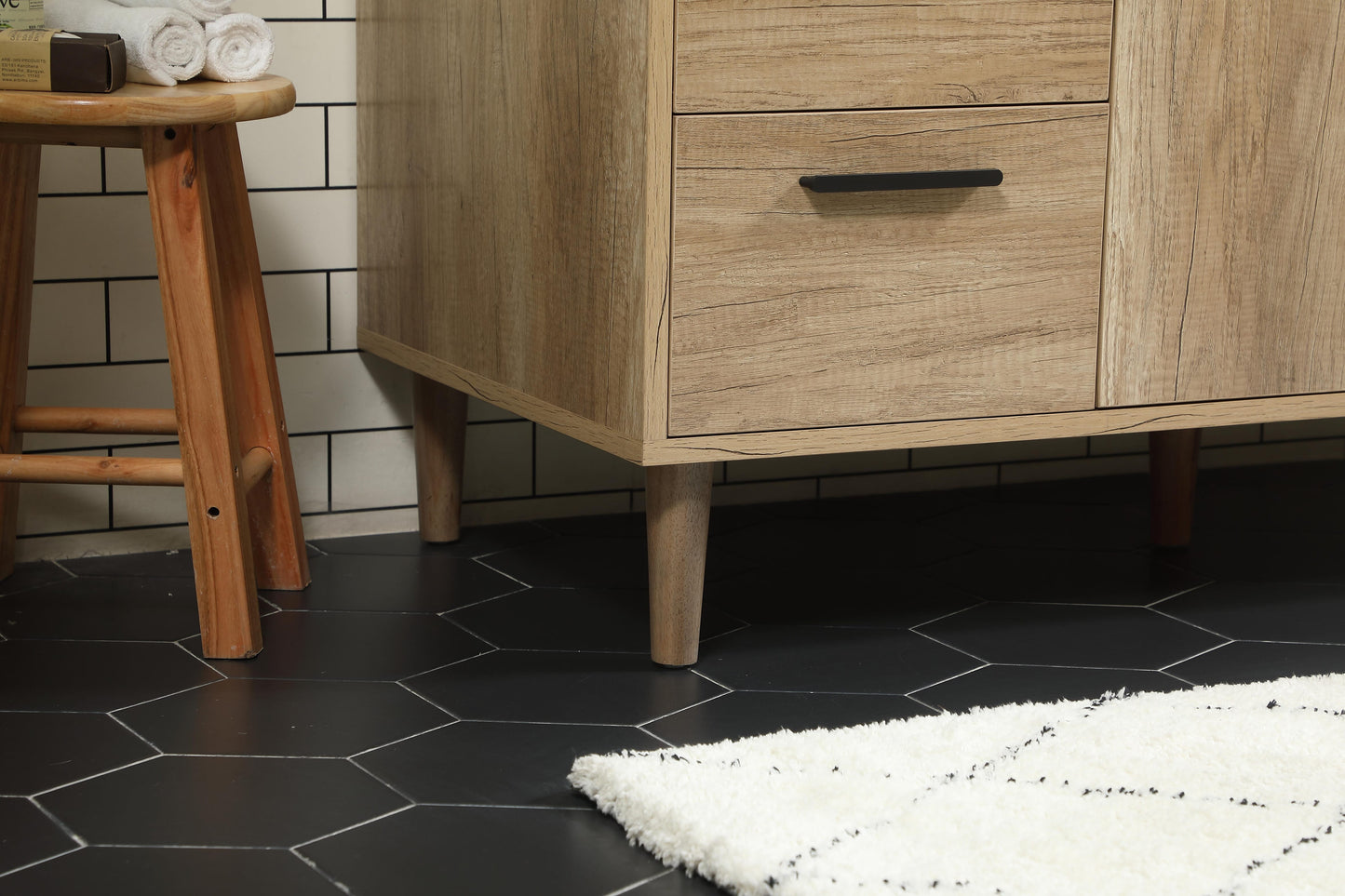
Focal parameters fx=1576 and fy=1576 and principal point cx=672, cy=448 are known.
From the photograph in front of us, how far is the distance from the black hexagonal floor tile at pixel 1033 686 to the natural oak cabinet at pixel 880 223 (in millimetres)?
226

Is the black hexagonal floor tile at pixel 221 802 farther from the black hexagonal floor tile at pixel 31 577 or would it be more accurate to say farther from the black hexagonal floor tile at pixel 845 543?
the black hexagonal floor tile at pixel 845 543

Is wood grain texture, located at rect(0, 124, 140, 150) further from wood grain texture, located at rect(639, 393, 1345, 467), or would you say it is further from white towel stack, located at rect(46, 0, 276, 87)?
wood grain texture, located at rect(639, 393, 1345, 467)

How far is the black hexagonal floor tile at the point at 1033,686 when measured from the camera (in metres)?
1.43

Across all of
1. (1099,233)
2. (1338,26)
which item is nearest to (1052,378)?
(1099,233)

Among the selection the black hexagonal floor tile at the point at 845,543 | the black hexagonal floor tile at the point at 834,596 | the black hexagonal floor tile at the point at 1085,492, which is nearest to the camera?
the black hexagonal floor tile at the point at 834,596

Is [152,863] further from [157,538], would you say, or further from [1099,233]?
[1099,233]

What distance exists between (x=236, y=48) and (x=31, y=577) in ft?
2.16

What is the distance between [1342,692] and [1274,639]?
22cm

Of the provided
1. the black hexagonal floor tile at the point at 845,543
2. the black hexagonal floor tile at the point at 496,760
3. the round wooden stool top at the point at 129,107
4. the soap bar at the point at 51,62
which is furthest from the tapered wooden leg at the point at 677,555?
the soap bar at the point at 51,62

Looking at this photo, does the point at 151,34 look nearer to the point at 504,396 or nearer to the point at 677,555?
the point at 504,396

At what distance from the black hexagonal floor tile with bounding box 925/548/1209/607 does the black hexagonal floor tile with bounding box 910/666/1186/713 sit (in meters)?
0.24

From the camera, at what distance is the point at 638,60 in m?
1.31

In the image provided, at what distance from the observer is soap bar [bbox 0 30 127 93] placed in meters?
1.36

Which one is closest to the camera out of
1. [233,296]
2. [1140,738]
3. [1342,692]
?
[1140,738]
